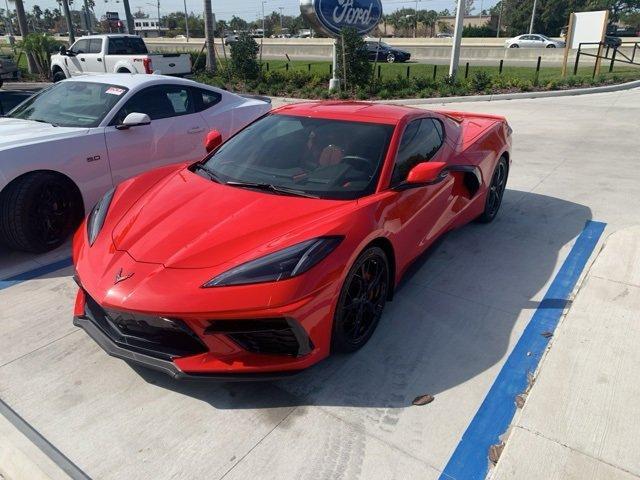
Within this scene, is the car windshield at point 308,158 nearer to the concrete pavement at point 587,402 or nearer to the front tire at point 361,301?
the front tire at point 361,301

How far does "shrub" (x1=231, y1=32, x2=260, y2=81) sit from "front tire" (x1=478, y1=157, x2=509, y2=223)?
12676mm

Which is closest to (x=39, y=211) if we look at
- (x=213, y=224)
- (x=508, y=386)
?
(x=213, y=224)

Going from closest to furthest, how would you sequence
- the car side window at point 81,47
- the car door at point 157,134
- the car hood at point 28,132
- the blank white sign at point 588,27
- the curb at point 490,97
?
the car hood at point 28,132
the car door at point 157,134
the curb at point 490,97
the car side window at point 81,47
the blank white sign at point 588,27

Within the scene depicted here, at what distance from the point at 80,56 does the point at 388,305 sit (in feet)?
51.2

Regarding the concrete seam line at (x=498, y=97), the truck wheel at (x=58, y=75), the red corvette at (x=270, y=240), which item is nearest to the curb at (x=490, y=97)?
the concrete seam line at (x=498, y=97)

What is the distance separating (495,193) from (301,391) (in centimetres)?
332

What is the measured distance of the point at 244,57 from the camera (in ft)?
53.3

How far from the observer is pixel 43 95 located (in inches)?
223

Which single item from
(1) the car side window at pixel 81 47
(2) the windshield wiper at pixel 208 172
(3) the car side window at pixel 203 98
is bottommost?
(2) the windshield wiper at pixel 208 172

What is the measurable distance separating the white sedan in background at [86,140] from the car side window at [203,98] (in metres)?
0.01

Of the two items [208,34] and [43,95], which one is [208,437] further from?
[208,34]

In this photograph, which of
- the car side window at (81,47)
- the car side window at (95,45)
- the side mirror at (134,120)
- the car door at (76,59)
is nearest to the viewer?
the side mirror at (134,120)

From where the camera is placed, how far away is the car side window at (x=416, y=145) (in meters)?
3.50

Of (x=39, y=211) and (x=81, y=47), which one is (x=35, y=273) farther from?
(x=81, y=47)
